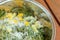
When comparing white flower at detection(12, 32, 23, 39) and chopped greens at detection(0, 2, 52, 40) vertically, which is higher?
chopped greens at detection(0, 2, 52, 40)

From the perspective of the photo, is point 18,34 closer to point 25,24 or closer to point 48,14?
point 25,24

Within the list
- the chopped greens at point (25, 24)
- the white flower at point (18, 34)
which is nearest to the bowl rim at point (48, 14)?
the chopped greens at point (25, 24)

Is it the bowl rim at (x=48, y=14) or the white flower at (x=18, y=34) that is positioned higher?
the bowl rim at (x=48, y=14)

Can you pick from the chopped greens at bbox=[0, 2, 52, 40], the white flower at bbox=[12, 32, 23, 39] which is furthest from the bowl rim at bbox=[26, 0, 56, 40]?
the white flower at bbox=[12, 32, 23, 39]

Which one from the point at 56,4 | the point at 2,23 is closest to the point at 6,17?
the point at 2,23

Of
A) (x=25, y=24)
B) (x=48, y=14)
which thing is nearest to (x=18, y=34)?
(x=25, y=24)

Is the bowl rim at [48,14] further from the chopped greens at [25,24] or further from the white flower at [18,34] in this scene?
the white flower at [18,34]

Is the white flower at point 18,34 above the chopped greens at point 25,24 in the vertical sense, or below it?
below

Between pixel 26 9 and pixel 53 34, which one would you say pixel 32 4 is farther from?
pixel 53 34

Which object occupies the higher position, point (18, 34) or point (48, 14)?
point (48, 14)

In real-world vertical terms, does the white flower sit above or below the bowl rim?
below

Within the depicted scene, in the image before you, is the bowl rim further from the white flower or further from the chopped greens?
the white flower
